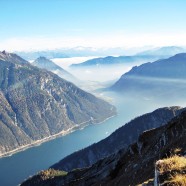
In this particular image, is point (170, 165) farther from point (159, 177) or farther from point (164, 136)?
point (164, 136)

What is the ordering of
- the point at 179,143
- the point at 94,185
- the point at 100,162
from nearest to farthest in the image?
the point at 179,143, the point at 94,185, the point at 100,162

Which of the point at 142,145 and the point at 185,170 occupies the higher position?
the point at 185,170

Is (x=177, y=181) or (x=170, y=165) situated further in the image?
(x=170, y=165)

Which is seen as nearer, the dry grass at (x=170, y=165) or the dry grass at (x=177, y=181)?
the dry grass at (x=177, y=181)

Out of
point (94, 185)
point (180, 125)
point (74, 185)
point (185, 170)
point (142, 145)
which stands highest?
point (185, 170)

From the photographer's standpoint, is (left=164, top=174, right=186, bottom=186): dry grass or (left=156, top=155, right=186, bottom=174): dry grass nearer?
(left=164, top=174, right=186, bottom=186): dry grass

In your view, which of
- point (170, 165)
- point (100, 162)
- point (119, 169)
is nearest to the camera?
point (170, 165)

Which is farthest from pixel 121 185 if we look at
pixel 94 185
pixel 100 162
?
pixel 100 162

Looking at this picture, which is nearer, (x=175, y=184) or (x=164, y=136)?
(x=175, y=184)

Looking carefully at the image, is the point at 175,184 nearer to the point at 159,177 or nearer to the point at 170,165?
the point at 159,177
